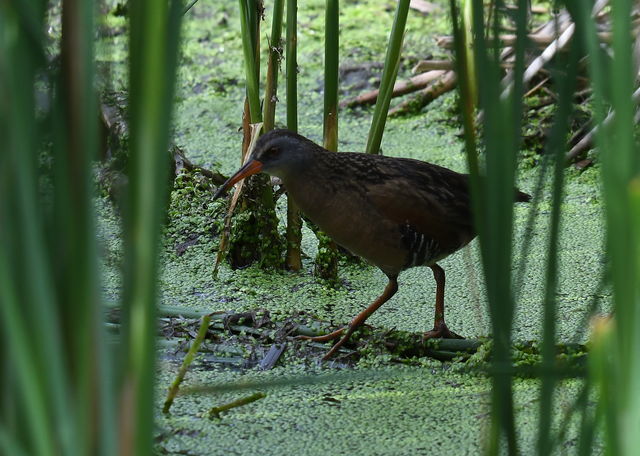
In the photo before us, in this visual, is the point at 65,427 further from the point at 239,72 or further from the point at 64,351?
the point at 239,72

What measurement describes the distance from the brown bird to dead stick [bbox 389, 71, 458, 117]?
163 centimetres

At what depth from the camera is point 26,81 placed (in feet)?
2.82

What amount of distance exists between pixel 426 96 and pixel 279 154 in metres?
1.80

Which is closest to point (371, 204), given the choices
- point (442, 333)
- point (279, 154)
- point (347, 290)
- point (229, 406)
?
point (279, 154)

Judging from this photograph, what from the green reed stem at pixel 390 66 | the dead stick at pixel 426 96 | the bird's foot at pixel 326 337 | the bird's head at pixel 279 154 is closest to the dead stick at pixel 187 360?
the bird's foot at pixel 326 337

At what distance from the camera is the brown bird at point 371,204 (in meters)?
2.57

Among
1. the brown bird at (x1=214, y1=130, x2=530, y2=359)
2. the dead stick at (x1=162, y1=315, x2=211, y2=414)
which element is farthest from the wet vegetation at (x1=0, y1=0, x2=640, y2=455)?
the brown bird at (x1=214, y1=130, x2=530, y2=359)

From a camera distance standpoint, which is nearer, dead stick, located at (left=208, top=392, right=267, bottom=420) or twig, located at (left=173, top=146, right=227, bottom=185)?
dead stick, located at (left=208, top=392, right=267, bottom=420)

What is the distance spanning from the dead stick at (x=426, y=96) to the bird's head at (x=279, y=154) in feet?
5.55

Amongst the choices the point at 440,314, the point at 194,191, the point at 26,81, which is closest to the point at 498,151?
the point at 26,81

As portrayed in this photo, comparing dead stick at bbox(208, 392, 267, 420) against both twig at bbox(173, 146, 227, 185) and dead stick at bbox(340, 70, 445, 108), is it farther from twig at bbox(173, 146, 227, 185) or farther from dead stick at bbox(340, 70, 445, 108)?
dead stick at bbox(340, 70, 445, 108)

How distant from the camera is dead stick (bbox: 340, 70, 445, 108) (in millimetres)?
4344

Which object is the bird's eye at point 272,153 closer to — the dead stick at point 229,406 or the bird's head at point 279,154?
the bird's head at point 279,154

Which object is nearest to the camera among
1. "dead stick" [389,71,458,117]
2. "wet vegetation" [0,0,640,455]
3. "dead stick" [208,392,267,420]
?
"wet vegetation" [0,0,640,455]
